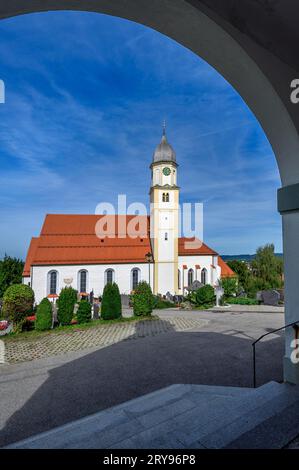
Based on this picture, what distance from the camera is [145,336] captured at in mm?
10789

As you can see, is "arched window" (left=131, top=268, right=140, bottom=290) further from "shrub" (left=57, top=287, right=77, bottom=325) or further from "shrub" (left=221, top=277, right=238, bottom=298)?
"shrub" (left=57, top=287, right=77, bottom=325)

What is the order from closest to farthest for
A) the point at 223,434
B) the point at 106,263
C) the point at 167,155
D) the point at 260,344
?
1. the point at 223,434
2. the point at 260,344
3. the point at 106,263
4. the point at 167,155

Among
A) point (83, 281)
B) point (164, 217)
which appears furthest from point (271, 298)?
point (83, 281)

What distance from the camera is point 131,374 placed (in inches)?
260

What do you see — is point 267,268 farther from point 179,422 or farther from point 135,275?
point 179,422

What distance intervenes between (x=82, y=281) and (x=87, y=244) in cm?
453

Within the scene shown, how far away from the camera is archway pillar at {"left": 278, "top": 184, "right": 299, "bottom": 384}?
3527mm

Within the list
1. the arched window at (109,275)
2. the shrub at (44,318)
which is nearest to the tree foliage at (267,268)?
the arched window at (109,275)

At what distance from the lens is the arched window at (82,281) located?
96.3ft

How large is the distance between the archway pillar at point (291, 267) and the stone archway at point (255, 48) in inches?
0.5

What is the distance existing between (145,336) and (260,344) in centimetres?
461
